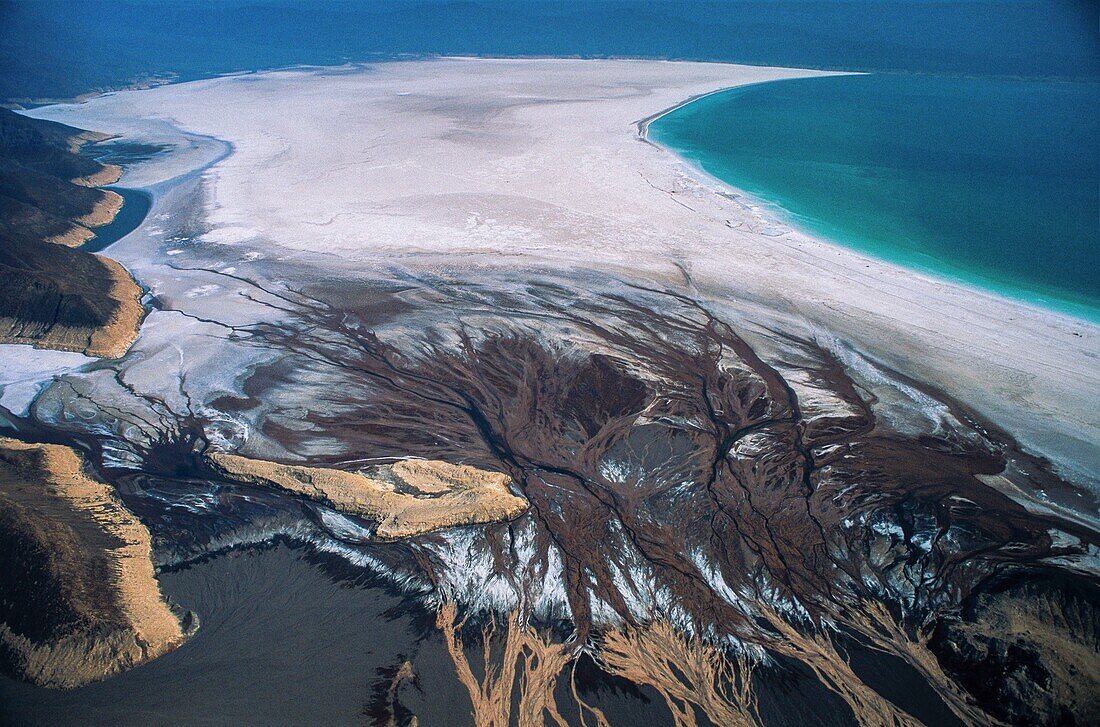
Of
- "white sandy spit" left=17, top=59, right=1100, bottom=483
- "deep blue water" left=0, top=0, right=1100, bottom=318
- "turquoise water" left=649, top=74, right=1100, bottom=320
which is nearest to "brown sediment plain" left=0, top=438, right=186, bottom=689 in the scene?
"white sandy spit" left=17, top=59, right=1100, bottom=483

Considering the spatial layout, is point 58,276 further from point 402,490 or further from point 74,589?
point 402,490

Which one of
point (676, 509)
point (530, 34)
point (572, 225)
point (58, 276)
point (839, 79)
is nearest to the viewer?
point (676, 509)

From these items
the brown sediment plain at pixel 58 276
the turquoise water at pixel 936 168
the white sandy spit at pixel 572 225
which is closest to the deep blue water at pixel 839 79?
the turquoise water at pixel 936 168

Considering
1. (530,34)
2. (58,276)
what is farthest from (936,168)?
(530,34)

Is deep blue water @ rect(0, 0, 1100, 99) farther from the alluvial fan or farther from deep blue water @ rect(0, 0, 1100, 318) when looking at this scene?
the alluvial fan

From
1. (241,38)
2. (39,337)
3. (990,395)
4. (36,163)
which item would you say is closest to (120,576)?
(39,337)
